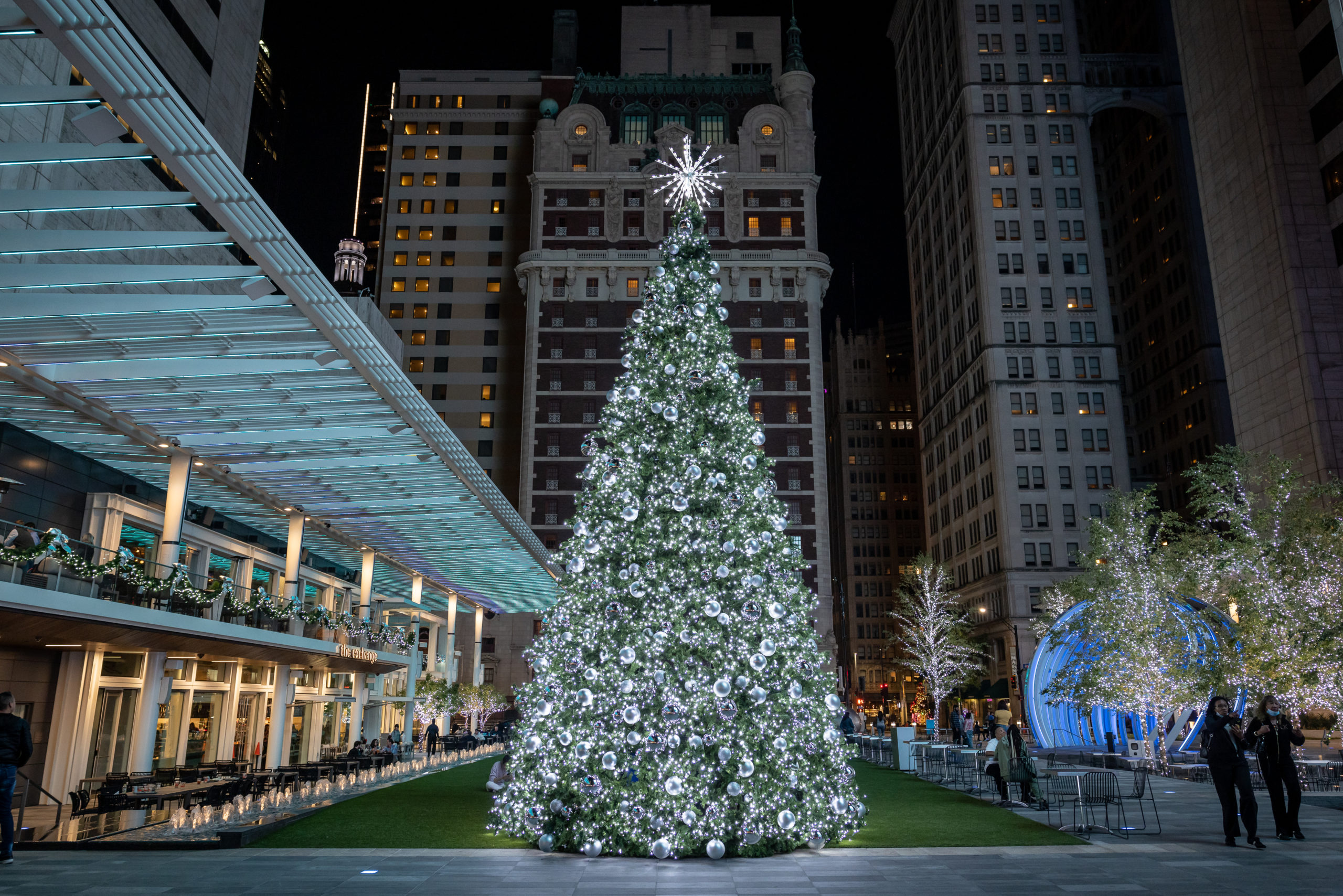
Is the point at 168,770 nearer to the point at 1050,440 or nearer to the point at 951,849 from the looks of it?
the point at 951,849

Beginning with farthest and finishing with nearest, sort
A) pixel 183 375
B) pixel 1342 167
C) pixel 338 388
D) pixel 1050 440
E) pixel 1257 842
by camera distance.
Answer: pixel 1050 440 < pixel 1342 167 < pixel 338 388 < pixel 183 375 < pixel 1257 842

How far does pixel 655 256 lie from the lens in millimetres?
74688

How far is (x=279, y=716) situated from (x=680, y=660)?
24060 mm

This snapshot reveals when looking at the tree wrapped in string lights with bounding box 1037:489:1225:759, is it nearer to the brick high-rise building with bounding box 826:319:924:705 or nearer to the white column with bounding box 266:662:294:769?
the white column with bounding box 266:662:294:769

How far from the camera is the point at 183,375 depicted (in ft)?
52.1

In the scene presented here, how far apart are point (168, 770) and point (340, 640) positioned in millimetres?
10170

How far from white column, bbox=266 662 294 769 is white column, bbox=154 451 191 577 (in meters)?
11.0

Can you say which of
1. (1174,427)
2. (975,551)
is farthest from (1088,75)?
(975,551)

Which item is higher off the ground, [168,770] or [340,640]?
[340,640]

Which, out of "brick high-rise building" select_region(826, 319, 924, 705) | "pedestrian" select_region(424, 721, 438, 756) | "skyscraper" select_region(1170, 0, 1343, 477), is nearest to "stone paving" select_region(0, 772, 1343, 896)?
"pedestrian" select_region(424, 721, 438, 756)

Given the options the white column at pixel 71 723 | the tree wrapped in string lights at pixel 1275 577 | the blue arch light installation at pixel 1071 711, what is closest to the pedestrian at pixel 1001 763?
the tree wrapped in string lights at pixel 1275 577

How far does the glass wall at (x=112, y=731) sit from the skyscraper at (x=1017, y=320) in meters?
58.5

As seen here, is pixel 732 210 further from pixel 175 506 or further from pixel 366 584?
pixel 175 506

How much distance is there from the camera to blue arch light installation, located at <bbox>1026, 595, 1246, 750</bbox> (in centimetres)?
2852
